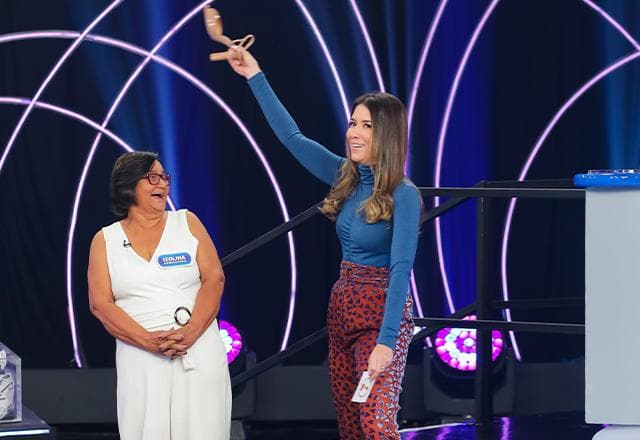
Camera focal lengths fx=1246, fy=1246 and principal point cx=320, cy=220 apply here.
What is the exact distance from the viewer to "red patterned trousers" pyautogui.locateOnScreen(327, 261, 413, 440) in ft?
12.8

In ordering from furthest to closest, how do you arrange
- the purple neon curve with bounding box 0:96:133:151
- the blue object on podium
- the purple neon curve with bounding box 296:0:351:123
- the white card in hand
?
1. the purple neon curve with bounding box 296:0:351:123
2. the purple neon curve with bounding box 0:96:133:151
3. the white card in hand
4. the blue object on podium

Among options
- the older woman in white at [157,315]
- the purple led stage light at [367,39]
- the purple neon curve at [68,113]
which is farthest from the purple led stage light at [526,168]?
the older woman in white at [157,315]

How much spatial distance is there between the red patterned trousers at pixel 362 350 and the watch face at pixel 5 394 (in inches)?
41.4

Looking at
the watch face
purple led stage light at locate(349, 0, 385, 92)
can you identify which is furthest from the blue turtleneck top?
purple led stage light at locate(349, 0, 385, 92)

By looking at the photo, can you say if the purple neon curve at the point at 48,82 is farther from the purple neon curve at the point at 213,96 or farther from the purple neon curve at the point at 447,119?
the purple neon curve at the point at 447,119

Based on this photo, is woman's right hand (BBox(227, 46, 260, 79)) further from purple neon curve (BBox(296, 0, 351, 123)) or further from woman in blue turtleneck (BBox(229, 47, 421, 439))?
purple neon curve (BBox(296, 0, 351, 123))

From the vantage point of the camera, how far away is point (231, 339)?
269 inches

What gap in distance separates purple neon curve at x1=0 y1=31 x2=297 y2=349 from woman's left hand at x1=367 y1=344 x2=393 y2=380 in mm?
3546

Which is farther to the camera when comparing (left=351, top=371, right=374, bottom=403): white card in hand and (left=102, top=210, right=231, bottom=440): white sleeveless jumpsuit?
(left=102, top=210, right=231, bottom=440): white sleeveless jumpsuit

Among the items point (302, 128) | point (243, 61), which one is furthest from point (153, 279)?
point (302, 128)

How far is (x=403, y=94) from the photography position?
7352 millimetres

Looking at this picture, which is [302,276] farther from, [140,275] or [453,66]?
[140,275]

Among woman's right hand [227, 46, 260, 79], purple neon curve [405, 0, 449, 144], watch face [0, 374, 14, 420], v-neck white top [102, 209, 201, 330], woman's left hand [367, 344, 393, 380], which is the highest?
purple neon curve [405, 0, 449, 144]

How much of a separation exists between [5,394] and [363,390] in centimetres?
120
